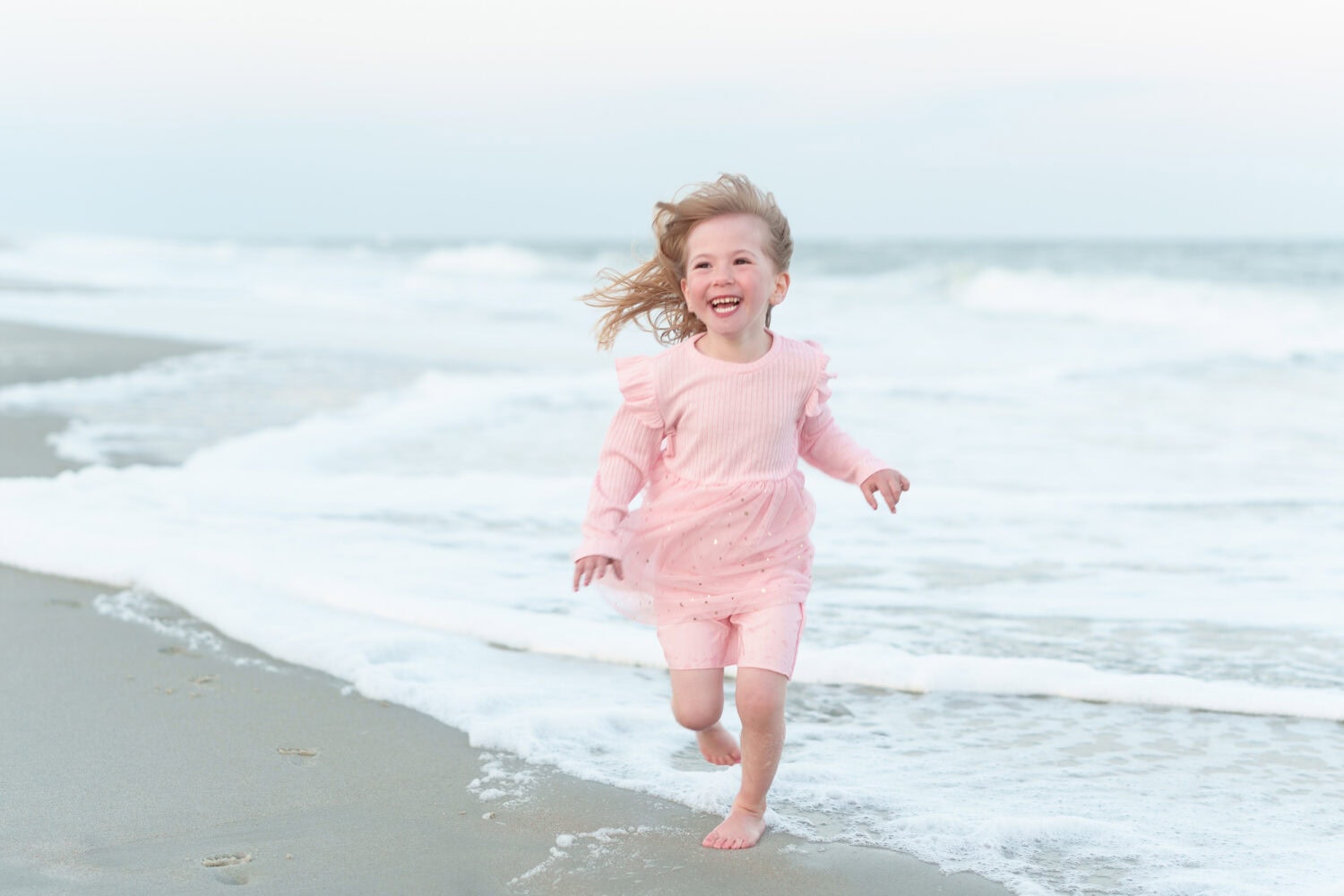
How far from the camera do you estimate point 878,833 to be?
2828 millimetres

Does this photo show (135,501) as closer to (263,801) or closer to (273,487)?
(273,487)

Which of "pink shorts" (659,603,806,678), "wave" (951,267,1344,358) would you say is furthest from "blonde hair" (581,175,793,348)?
"wave" (951,267,1344,358)

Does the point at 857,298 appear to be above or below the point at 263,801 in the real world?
above

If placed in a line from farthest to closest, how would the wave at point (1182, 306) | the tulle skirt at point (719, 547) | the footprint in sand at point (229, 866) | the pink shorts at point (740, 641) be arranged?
the wave at point (1182, 306) → the tulle skirt at point (719, 547) → the pink shorts at point (740, 641) → the footprint in sand at point (229, 866)

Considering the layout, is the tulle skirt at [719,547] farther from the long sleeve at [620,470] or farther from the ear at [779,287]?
the ear at [779,287]

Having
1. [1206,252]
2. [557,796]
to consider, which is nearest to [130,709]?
[557,796]

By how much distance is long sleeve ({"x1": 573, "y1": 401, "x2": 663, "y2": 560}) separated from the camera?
299cm

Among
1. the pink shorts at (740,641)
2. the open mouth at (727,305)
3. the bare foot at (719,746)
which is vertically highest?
the open mouth at (727,305)

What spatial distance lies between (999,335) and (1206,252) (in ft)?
84.9

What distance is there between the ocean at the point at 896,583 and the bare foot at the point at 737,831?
12 centimetres

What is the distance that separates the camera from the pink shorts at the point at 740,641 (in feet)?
9.46

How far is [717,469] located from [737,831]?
0.79 meters

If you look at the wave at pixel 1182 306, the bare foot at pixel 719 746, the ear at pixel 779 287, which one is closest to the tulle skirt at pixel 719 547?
the bare foot at pixel 719 746

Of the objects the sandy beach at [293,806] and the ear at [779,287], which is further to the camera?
the ear at [779,287]
